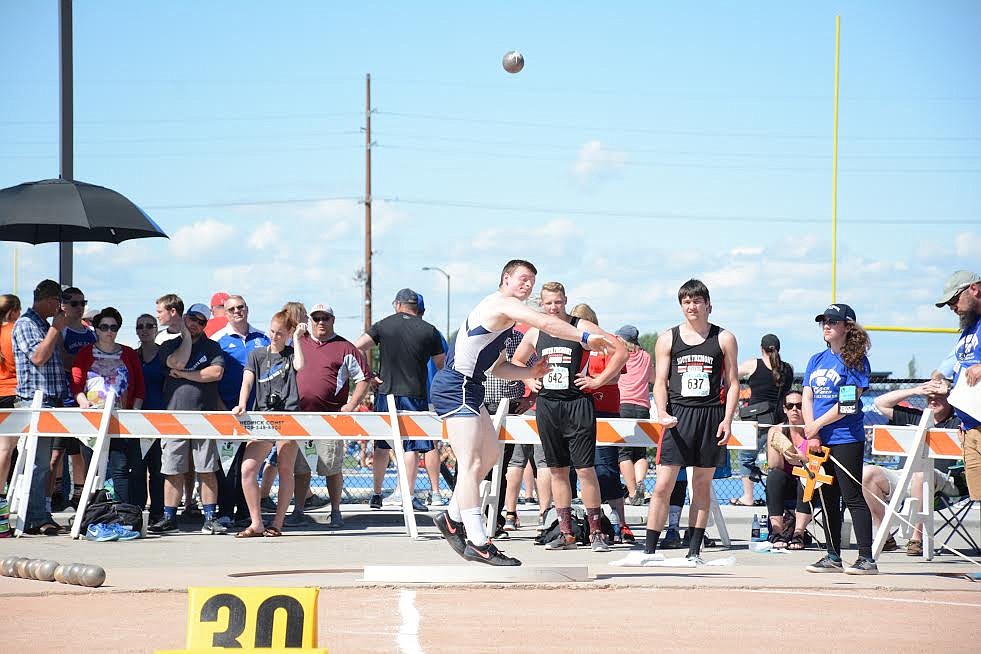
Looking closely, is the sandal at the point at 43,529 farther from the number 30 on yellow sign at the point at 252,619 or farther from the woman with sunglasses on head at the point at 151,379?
the number 30 on yellow sign at the point at 252,619

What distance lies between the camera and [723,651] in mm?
5906

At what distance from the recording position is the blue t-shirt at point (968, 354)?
861 centimetres

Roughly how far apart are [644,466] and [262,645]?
27.3 feet

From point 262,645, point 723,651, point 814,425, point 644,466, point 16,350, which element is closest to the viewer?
point 262,645

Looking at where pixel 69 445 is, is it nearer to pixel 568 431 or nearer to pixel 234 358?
pixel 234 358

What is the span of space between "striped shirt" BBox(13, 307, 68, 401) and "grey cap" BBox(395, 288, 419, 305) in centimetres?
337

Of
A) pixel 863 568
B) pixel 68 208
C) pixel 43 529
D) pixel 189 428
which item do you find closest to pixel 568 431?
pixel 863 568

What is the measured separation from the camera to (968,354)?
8.69 m

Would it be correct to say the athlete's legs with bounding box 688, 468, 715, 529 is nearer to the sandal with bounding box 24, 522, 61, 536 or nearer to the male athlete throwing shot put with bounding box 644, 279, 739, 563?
the male athlete throwing shot put with bounding box 644, 279, 739, 563

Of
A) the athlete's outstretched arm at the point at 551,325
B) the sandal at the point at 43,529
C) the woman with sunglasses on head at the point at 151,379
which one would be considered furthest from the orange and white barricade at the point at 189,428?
the athlete's outstretched arm at the point at 551,325

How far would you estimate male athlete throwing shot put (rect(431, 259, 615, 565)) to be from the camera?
27.8 feet

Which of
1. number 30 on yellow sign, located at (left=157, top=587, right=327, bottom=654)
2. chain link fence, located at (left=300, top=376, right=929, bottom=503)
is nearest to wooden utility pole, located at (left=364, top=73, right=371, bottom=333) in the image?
chain link fence, located at (left=300, top=376, right=929, bottom=503)

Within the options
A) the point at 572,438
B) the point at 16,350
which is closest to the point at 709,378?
the point at 572,438

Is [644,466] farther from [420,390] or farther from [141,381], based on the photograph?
[141,381]
